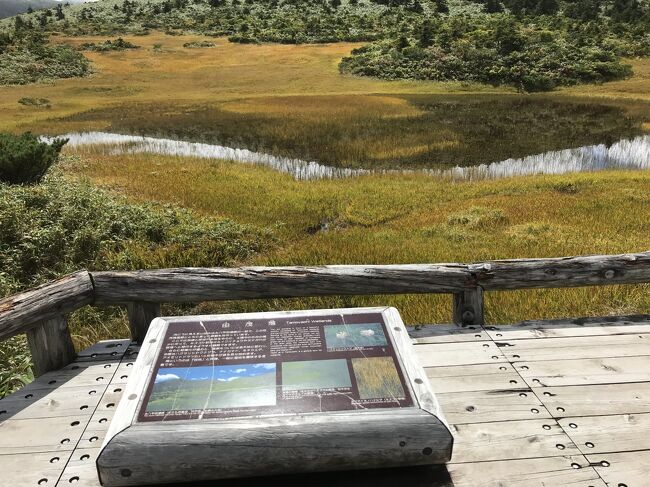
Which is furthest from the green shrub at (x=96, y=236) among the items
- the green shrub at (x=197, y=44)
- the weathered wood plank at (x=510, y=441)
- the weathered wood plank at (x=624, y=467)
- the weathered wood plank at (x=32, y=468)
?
the green shrub at (x=197, y=44)

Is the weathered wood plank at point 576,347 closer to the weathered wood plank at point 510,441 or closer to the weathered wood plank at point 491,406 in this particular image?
the weathered wood plank at point 491,406

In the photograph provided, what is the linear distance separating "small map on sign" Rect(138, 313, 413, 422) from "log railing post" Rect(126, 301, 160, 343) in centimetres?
109

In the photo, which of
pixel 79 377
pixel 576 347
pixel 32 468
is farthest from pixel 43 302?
pixel 576 347

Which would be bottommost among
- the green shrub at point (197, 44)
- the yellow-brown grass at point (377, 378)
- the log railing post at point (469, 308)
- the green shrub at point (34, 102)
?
the log railing post at point (469, 308)

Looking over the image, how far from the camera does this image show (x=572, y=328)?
5516 mm

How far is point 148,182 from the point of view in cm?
1800

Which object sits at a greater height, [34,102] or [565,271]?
[34,102]

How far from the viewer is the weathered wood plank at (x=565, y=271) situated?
5.37m

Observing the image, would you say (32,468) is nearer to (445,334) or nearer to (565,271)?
(445,334)

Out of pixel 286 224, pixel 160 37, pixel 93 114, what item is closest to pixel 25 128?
pixel 93 114

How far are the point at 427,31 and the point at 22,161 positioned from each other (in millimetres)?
57475

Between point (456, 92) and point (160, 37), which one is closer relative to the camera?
point (456, 92)

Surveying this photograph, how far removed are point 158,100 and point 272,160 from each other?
24565 millimetres

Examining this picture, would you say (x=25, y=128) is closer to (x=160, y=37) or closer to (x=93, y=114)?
(x=93, y=114)
